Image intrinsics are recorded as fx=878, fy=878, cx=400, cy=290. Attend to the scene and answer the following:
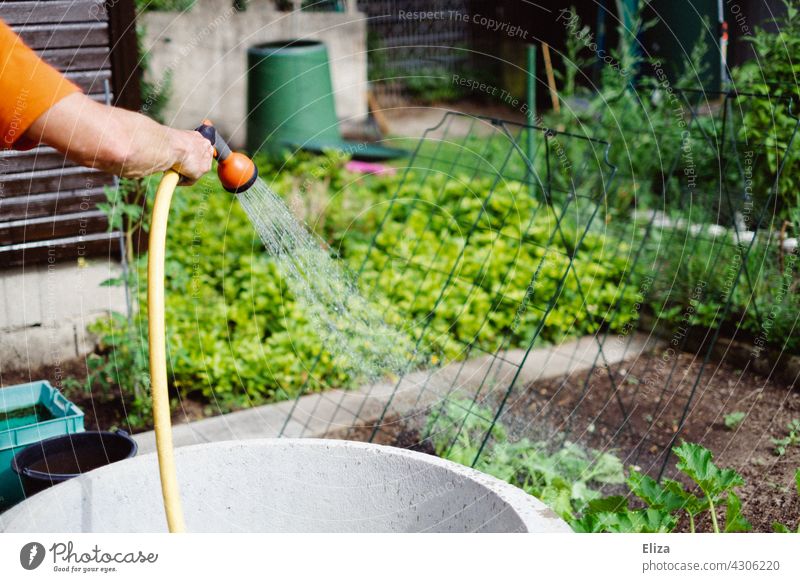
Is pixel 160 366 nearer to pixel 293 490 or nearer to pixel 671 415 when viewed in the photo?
pixel 293 490

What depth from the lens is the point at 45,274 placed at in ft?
11.8

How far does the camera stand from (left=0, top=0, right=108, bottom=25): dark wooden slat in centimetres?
334

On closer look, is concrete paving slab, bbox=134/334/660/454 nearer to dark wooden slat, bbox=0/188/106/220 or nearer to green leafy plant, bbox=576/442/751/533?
green leafy plant, bbox=576/442/751/533

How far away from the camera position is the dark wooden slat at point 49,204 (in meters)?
3.45

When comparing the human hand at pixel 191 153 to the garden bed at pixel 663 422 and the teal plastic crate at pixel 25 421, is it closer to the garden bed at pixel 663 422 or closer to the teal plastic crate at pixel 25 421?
the teal plastic crate at pixel 25 421

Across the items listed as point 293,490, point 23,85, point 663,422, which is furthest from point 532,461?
point 23,85

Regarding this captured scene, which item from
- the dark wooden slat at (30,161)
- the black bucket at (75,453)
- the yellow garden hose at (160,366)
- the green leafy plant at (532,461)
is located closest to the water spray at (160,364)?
the yellow garden hose at (160,366)

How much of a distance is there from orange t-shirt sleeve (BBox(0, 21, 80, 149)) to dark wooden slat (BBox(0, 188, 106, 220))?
1.99m

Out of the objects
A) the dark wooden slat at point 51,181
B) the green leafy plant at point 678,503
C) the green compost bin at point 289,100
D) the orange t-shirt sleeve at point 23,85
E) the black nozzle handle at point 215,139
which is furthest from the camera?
the green compost bin at point 289,100

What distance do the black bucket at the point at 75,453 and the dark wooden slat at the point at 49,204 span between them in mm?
1215

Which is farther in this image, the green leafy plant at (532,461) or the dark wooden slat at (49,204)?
the dark wooden slat at (49,204)
